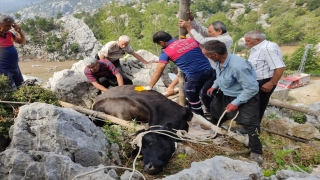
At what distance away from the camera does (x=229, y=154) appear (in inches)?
164

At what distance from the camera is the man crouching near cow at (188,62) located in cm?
484

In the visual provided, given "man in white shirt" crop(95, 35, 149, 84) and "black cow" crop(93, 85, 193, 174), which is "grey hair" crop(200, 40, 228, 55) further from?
"man in white shirt" crop(95, 35, 149, 84)

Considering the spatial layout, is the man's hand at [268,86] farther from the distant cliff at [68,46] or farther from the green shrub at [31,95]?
the distant cliff at [68,46]

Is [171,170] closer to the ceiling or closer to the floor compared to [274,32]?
closer to the ceiling

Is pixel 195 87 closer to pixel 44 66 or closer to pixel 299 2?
pixel 44 66

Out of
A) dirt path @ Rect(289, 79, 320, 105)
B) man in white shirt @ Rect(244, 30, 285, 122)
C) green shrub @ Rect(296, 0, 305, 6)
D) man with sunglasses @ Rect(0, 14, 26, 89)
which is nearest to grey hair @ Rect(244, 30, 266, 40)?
man in white shirt @ Rect(244, 30, 285, 122)

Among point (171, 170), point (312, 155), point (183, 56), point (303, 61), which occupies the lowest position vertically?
point (303, 61)

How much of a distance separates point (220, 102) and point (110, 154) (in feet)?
6.50

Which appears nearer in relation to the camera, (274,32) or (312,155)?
(312,155)

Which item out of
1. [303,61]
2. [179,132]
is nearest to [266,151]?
[179,132]

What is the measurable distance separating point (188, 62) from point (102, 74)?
228 cm

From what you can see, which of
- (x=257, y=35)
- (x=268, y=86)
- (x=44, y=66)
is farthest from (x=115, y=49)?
(x=44, y=66)

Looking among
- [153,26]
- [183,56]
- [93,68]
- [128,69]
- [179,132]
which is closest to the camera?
[179,132]

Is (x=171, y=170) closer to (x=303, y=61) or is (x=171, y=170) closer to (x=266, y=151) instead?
(x=266, y=151)
